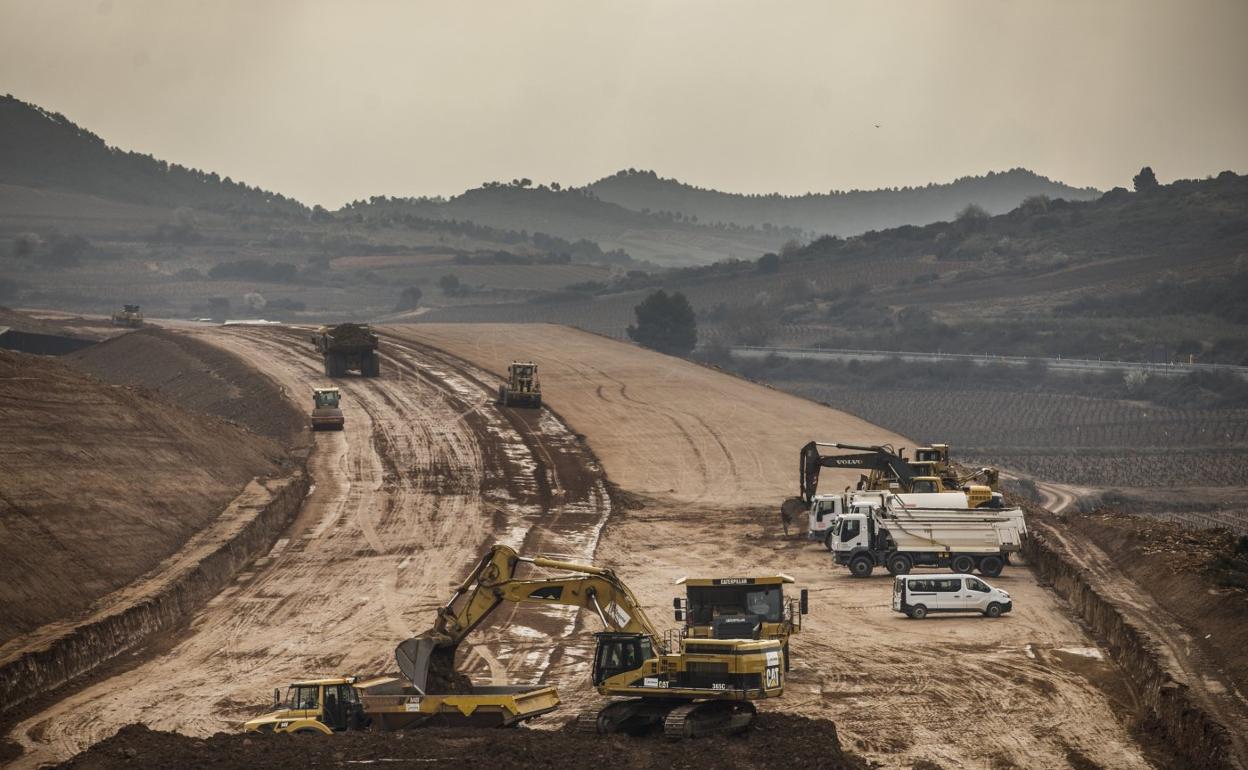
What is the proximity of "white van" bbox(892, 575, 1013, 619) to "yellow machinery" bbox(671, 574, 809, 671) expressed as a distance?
351 inches

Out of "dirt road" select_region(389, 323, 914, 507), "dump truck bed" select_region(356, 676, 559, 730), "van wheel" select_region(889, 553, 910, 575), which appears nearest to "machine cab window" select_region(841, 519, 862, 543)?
"van wheel" select_region(889, 553, 910, 575)

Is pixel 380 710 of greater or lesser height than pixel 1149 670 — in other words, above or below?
above

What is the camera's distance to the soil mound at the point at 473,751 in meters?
20.3

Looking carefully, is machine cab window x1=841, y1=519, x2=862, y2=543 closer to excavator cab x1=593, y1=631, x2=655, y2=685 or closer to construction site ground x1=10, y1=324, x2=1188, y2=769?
A: construction site ground x1=10, y1=324, x2=1188, y2=769

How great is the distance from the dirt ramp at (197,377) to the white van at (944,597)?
35.3m

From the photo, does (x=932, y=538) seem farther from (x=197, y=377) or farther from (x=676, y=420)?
(x=197, y=377)

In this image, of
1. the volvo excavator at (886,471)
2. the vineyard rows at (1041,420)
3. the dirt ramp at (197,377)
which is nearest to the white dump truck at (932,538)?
the volvo excavator at (886,471)

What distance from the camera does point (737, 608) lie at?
27750 millimetres

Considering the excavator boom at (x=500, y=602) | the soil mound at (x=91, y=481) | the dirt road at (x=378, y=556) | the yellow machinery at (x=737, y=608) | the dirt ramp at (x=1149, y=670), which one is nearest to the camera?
the dirt ramp at (x=1149, y=670)

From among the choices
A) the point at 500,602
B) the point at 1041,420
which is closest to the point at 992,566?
the point at 500,602

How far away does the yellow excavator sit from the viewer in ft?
73.8

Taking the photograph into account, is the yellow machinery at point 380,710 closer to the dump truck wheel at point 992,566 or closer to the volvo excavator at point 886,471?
the dump truck wheel at point 992,566

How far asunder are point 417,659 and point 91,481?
2137 centimetres

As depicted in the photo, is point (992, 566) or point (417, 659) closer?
point (417, 659)
